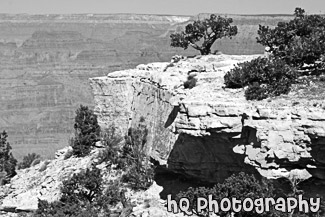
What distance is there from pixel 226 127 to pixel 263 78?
11.7ft

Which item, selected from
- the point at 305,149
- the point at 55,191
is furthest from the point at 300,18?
the point at 55,191

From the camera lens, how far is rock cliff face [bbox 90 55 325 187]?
1997 centimetres

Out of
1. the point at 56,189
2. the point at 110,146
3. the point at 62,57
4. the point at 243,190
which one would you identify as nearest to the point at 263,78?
the point at 243,190

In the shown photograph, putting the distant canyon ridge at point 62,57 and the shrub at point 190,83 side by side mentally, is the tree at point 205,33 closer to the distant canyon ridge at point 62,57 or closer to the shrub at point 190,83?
the shrub at point 190,83

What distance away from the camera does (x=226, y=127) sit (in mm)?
21281

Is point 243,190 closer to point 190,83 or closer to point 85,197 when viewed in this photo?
point 190,83

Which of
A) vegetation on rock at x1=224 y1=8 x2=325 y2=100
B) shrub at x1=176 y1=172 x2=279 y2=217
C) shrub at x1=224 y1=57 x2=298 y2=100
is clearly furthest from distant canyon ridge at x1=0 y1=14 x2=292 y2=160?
shrub at x1=176 y1=172 x2=279 y2=217

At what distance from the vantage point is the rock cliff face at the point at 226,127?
786 inches

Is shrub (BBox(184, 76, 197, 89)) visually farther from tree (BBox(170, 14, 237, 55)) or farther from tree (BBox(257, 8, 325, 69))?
tree (BBox(170, 14, 237, 55))

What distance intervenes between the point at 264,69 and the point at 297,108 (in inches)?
165

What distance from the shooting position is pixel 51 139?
93.6m

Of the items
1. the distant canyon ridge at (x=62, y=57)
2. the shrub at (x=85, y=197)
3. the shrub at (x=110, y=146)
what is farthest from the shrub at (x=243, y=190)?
the distant canyon ridge at (x=62, y=57)

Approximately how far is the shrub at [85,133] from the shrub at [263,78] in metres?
12.8

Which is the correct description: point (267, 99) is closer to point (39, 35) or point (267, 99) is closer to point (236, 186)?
point (236, 186)
